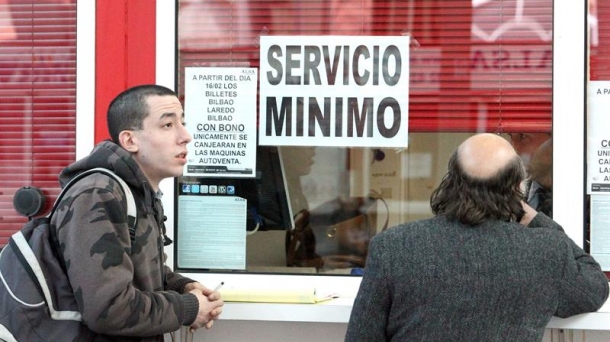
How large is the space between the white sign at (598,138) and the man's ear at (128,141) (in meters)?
1.78

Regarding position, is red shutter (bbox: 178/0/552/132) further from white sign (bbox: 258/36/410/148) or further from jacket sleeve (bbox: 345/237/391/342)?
jacket sleeve (bbox: 345/237/391/342)

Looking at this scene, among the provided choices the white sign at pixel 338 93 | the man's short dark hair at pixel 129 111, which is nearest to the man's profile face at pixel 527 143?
the white sign at pixel 338 93

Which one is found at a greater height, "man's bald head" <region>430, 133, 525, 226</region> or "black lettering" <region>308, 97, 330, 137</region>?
"black lettering" <region>308, 97, 330, 137</region>

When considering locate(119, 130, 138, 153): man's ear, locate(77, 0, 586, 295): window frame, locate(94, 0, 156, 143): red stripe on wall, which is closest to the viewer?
locate(119, 130, 138, 153): man's ear

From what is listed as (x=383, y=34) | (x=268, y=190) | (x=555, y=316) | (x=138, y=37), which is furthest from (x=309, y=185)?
(x=555, y=316)

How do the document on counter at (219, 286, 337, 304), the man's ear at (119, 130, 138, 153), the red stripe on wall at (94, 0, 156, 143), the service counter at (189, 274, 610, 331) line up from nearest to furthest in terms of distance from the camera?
the man's ear at (119, 130, 138, 153), the service counter at (189, 274, 610, 331), the document on counter at (219, 286, 337, 304), the red stripe on wall at (94, 0, 156, 143)

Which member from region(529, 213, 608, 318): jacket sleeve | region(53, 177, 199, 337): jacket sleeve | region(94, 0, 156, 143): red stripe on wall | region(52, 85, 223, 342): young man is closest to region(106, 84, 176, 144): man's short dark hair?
region(52, 85, 223, 342): young man

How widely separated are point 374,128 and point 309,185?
0.38 meters

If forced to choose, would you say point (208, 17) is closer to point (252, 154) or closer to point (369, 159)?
point (252, 154)

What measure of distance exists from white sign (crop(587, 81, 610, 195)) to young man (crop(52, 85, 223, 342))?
1.58 metres

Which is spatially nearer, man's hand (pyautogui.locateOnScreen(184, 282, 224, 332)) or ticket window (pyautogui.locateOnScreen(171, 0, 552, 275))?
man's hand (pyautogui.locateOnScreen(184, 282, 224, 332))

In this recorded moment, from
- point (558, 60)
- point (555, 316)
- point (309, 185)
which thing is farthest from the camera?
point (309, 185)

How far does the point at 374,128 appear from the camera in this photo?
3334 millimetres

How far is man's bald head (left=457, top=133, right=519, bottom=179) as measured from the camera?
7.70 feet
